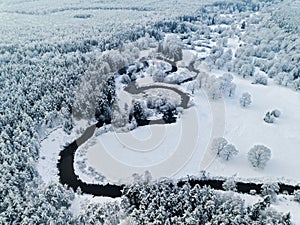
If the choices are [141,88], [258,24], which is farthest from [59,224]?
[258,24]

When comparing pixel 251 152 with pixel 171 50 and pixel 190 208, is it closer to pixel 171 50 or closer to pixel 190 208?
pixel 190 208

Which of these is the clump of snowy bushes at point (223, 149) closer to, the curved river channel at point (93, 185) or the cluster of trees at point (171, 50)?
the curved river channel at point (93, 185)

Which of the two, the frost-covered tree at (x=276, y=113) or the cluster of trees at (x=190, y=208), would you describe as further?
the frost-covered tree at (x=276, y=113)

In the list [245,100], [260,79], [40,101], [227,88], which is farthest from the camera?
[260,79]

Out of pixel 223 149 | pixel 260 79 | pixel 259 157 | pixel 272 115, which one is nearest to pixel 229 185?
pixel 223 149

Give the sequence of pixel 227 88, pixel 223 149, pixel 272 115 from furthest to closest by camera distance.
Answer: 1. pixel 227 88
2. pixel 272 115
3. pixel 223 149

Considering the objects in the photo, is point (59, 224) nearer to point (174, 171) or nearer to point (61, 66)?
point (174, 171)

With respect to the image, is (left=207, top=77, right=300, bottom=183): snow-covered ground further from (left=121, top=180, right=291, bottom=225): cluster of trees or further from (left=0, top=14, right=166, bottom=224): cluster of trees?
(left=0, top=14, right=166, bottom=224): cluster of trees

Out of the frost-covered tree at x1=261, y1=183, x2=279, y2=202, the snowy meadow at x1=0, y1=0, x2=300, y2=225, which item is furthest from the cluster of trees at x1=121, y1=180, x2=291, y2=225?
the frost-covered tree at x1=261, y1=183, x2=279, y2=202

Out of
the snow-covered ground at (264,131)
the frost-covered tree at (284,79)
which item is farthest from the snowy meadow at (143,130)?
the frost-covered tree at (284,79)
